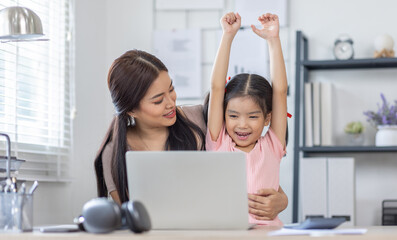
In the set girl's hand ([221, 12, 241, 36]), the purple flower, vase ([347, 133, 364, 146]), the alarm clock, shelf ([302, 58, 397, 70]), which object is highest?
the alarm clock

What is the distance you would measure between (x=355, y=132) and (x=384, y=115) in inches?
6.3

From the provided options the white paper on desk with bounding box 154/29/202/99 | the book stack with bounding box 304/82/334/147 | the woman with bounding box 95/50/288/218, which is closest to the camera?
the woman with bounding box 95/50/288/218

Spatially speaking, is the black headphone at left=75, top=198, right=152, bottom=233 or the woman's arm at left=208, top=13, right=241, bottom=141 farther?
the woman's arm at left=208, top=13, right=241, bottom=141

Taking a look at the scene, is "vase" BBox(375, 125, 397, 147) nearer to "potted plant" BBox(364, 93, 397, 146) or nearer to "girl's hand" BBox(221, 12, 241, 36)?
"potted plant" BBox(364, 93, 397, 146)

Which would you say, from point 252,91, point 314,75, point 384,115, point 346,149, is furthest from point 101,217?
point 314,75

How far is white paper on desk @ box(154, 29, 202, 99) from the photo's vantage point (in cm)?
332

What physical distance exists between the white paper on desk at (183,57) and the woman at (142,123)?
3.97ft

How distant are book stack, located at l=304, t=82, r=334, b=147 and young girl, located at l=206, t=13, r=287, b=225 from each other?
104cm

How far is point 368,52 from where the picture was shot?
316 cm

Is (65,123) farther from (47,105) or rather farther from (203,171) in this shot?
(203,171)

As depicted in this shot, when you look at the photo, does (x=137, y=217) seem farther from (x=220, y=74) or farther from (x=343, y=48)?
(x=343, y=48)

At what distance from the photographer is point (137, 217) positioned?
115 centimetres

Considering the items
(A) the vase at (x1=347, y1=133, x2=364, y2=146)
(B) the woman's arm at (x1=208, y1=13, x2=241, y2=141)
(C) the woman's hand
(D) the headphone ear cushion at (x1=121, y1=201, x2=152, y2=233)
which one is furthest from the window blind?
(A) the vase at (x1=347, y1=133, x2=364, y2=146)

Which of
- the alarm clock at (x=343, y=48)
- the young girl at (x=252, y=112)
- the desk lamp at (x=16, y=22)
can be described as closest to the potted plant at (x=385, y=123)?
the alarm clock at (x=343, y=48)
